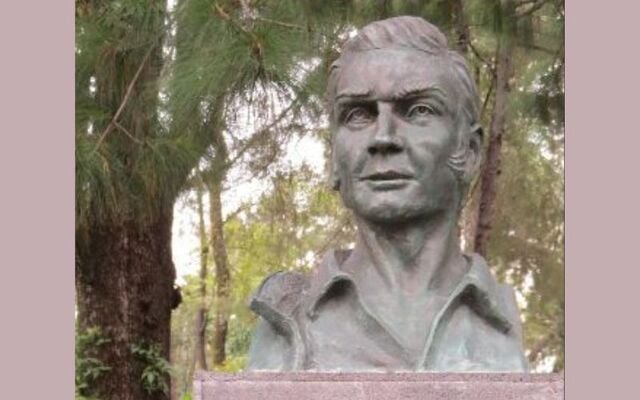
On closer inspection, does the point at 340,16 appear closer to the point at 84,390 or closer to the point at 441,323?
the point at 441,323

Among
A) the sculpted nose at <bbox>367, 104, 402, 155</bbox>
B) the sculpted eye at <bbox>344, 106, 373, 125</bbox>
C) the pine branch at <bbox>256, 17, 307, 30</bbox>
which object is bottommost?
the sculpted nose at <bbox>367, 104, 402, 155</bbox>

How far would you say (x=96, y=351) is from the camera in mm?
6988

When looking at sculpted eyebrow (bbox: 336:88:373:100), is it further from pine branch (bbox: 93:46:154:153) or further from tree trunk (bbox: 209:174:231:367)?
tree trunk (bbox: 209:174:231:367)

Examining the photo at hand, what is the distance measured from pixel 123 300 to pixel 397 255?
369 centimetres

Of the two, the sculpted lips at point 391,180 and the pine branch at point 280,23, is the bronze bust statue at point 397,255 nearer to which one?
the sculpted lips at point 391,180

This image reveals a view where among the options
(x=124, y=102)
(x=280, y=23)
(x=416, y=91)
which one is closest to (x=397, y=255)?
(x=416, y=91)

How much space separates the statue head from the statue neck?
5 centimetres

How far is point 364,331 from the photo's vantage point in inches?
140

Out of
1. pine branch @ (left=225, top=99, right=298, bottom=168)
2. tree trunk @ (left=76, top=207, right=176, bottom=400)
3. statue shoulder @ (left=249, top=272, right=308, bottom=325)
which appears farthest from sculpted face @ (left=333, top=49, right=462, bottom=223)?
tree trunk @ (left=76, top=207, right=176, bottom=400)

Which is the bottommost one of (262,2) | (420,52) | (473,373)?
(473,373)

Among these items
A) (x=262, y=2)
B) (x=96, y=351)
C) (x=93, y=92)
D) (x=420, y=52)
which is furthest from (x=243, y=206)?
(x=420, y=52)

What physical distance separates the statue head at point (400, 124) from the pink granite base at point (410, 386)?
477mm

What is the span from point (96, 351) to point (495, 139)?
252 cm

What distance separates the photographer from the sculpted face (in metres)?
3.59
